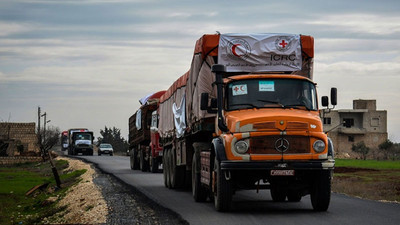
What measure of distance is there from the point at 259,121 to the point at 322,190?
1.87 metres

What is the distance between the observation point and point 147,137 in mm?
35625

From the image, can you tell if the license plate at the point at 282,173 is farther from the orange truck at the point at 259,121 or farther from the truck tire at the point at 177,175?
the truck tire at the point at 177,175

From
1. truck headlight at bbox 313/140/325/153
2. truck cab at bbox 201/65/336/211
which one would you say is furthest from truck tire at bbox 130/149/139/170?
truck headlight at bbox 313/140/325/153

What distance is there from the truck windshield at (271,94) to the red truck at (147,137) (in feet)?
55.0

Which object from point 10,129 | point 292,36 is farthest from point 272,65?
point 10,129

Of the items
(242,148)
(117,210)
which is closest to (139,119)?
(117,210)

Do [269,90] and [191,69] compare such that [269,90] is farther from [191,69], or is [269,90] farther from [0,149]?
[0,149]

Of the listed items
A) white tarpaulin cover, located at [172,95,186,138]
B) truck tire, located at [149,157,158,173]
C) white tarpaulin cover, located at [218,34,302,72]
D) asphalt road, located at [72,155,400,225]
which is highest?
white tarpaulin cover, located at [218,34,302,72]

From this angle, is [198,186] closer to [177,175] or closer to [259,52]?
[259,52]

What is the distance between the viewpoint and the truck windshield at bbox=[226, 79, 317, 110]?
47.4ft

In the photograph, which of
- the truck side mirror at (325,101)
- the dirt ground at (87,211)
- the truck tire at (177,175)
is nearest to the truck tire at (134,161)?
the dirt ground at (87,211)

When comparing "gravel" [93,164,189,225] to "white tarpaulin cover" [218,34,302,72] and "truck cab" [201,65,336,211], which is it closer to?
"truck cab" [201,65,336,211]

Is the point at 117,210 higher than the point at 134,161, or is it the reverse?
the point at 134,161

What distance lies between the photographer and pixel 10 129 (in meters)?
85.2
